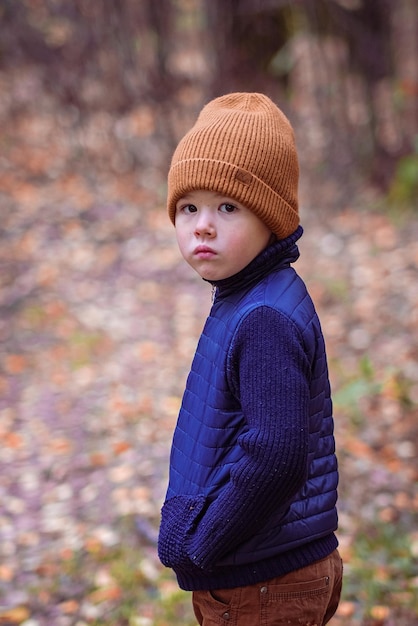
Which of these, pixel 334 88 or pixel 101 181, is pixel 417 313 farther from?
pixel 101 181

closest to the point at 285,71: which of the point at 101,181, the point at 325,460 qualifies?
the point at 101,181

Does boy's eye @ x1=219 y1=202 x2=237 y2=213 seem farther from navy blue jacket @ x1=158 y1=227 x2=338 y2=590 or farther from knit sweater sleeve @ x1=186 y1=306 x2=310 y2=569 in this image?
knit sweater sleeve @ x1=186 y1=306 x2=310 y2=569

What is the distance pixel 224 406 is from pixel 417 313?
437cm

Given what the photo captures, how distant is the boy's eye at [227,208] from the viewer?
187 centimetres

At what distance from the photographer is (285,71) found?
30.8 feet

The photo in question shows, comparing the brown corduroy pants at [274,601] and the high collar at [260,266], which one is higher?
the high collar at [260,266]

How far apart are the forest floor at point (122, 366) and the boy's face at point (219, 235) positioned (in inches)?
81.2

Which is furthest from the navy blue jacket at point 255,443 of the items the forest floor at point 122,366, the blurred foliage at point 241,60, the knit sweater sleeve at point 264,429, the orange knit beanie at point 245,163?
the blurred foliage at point 241,60

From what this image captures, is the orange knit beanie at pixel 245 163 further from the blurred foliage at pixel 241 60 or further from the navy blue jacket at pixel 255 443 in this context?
the blurred foliage at pixel 241 60

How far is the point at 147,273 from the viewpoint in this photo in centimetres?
748

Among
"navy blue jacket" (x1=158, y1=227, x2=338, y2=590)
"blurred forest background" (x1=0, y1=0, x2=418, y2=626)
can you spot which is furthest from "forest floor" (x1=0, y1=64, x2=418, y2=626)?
"navy blue jacket" (x1=158, y1=227, x2=338, y2=590)

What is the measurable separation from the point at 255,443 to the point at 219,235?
52 centimetres

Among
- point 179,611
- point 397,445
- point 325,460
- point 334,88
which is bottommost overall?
point 179,611

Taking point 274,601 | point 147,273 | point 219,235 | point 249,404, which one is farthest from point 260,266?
point 147,273
